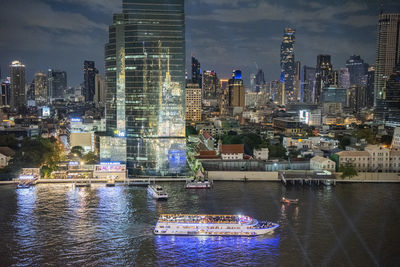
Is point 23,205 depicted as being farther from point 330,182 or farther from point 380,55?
point 380,55

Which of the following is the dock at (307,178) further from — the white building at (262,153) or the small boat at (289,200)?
the white building at (262,153)

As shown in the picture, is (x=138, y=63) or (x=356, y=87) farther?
(x=356, y=87)

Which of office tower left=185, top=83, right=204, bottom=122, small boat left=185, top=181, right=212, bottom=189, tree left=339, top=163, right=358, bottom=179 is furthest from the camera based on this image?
office tower left=185, top=83, right=204, bottom=122

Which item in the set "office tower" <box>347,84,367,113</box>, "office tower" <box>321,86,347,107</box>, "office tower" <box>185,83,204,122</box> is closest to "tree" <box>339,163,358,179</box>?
"office tower" <box>185,83,204,122</box>

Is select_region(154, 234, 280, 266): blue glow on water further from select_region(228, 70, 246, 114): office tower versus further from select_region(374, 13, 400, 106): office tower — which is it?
select_region(374, 13, 400, 106): office tower

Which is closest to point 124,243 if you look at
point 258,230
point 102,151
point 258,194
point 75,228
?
point 75,228

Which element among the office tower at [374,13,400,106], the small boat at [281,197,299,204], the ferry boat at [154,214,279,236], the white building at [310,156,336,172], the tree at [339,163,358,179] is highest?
the office tower at [374,13,400,106]
